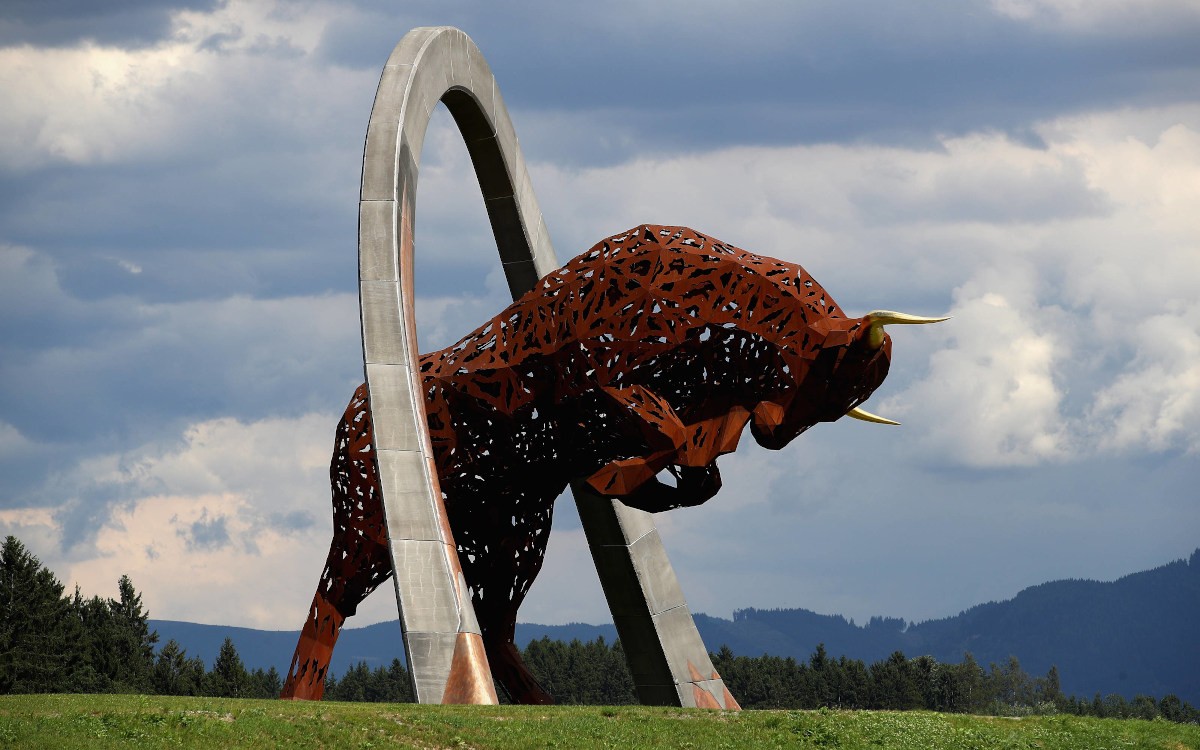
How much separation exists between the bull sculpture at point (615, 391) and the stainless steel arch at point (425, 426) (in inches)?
63.8

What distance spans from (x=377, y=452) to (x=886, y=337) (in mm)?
6432

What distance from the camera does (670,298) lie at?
62.3 ft

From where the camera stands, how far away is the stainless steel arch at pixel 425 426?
17.5m

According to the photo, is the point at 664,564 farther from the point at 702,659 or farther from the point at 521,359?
the point at 521,359

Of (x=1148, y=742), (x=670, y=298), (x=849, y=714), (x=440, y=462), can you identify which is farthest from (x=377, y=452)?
(x=1148, y=742)

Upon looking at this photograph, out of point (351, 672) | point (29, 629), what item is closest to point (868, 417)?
point (29, 629)

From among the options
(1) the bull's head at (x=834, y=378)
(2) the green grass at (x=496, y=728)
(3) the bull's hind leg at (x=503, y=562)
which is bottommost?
(2) the green grass at (x=496, y=728)

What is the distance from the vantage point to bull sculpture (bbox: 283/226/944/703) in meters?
18.8

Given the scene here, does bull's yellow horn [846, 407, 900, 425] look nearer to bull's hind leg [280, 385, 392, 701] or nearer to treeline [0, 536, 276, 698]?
bull's hind leg [280, 385, 392, 701]

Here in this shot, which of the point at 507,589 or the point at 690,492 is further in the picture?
the point at 507,589

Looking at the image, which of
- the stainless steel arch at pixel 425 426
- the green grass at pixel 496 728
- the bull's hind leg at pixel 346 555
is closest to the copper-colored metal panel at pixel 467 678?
the stainless steel arch at pixel 425 426

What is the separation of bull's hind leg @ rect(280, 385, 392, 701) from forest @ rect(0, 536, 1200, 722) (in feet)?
69.5

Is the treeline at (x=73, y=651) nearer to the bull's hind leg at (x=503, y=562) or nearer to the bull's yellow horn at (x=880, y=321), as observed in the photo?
the bull's hind leg at (x=503, y=562)

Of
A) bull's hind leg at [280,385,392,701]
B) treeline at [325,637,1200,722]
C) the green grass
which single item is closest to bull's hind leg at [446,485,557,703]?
bull's hind leg at [280,385,392,701]
